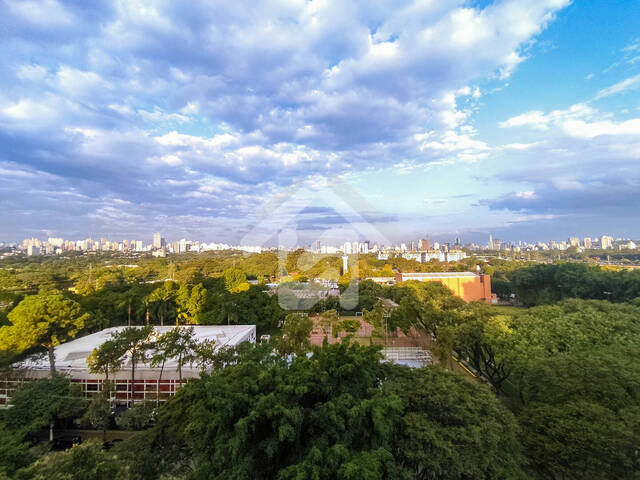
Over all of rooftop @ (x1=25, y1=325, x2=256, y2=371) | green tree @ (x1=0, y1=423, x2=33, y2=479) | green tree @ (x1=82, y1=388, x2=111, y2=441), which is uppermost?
green tree @ (x1=0, y1=423, x2=33, y2=479)

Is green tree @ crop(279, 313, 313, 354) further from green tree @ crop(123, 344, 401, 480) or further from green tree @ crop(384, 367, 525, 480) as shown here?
green tree @ crop(384, 367, 525, 480)

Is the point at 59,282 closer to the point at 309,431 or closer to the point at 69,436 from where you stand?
the point at 69,436

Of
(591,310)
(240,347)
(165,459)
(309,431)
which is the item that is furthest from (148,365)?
(591,310)

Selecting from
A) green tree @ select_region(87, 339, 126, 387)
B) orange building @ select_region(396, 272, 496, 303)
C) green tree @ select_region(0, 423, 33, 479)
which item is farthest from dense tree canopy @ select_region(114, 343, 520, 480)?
orange building @ select_region(396, 272, 496, 303)

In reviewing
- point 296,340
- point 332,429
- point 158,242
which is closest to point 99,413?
point 296,340

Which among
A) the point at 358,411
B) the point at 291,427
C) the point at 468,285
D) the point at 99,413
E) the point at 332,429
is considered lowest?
the point at 99,413

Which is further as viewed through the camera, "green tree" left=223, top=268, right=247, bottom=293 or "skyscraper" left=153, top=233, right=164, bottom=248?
"skyscraper" left=153, top=233, right=164, bottom=248

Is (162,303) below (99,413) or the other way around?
the other way around

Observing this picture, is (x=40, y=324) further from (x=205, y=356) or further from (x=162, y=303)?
(x=162, y=303)
